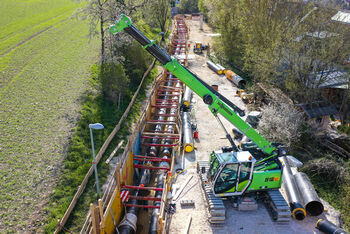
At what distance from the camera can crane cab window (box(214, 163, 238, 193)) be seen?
11.8m

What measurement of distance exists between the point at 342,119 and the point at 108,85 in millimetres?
18784

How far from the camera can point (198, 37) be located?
5022 centimetres

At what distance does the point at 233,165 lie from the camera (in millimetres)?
11727

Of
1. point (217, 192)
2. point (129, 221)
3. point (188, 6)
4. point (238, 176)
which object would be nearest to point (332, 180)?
point (238, 176)

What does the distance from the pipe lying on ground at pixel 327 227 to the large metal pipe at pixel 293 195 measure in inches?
26.7

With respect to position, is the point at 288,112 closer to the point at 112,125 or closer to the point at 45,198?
the point at 112,125

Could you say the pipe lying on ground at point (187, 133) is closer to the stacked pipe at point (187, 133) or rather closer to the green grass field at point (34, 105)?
the stacked pipe at point (187, 133)

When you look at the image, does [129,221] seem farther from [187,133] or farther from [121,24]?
[121,24]

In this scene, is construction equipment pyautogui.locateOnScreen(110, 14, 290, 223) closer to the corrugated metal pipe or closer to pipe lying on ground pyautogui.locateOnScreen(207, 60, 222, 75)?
the corrugated metal pipe

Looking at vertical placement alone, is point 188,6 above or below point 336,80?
above

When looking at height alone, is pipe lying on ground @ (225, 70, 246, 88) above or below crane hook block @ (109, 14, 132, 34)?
below

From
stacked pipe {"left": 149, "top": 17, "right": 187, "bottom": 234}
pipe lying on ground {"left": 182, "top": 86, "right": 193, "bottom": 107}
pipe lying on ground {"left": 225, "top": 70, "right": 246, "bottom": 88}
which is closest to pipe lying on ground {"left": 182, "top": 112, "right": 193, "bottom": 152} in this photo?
stacked pipe {"left": 149, "top": 17, "right": 187, "bottom": 234}

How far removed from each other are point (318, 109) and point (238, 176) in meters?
10.8

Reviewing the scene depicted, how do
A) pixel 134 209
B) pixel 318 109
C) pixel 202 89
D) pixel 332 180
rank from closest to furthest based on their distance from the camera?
pixel 202 89
pixel 134 209
pixel 332 180
pixel 318 109
